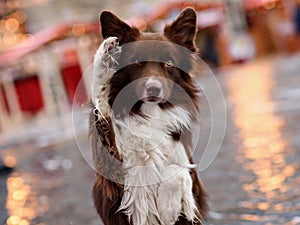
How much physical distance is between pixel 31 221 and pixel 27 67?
15527 millimetres

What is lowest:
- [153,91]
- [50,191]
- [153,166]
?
[50,191]

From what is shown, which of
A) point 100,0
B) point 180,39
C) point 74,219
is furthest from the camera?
point 100,0

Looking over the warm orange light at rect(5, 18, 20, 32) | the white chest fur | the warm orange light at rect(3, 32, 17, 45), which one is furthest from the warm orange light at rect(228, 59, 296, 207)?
the warm orange light at rect(5, 18, 20, 32)

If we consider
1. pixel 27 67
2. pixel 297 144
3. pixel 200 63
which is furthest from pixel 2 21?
pixel 200 63

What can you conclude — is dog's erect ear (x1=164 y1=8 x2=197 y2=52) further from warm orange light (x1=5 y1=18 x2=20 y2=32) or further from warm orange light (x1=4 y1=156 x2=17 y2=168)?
warm orange light (x1=5 y1=18 x2=20 y2=32)

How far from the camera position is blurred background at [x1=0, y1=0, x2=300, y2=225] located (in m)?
6.17

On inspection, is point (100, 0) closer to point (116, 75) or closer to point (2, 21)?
point (2, 21)

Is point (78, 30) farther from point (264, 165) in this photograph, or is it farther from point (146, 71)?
point (146, 71)

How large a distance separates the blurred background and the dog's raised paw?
0.47 metres

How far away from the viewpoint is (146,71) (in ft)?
12.5

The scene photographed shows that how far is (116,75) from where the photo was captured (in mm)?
3840

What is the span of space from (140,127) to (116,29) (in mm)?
547

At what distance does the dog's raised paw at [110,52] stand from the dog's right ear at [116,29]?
0.25 ft

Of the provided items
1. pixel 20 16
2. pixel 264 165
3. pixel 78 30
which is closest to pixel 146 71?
pixel 264 165
